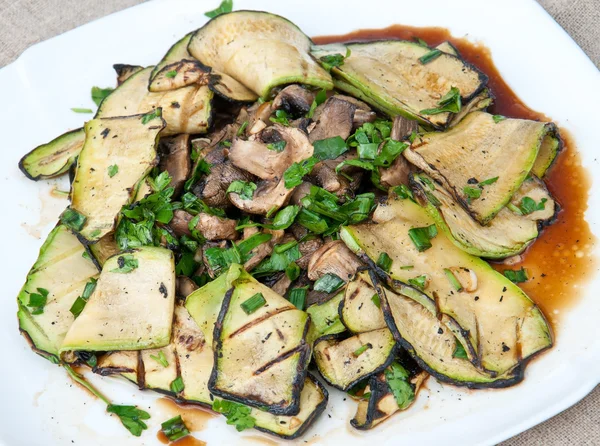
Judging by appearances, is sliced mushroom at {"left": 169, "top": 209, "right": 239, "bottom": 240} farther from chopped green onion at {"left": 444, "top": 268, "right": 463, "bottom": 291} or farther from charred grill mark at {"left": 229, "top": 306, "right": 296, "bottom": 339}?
chopped green onion at {"left": 444, "top": 268, "right": 463, "bottom": 291}

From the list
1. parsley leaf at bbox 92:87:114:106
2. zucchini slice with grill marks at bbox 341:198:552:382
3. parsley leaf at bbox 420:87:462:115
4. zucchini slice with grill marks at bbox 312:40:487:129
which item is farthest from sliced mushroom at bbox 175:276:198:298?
parsley leaf at bbox 92:87:114:106

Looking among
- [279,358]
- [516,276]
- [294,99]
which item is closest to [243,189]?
Answer: [294,99]

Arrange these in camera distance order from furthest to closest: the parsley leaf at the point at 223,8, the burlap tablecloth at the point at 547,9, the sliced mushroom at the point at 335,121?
the parsley leaf at the point at 223,8 → the sliced mushroom at the point at 335,121 → the burlap tablecloth at the point at 547,9

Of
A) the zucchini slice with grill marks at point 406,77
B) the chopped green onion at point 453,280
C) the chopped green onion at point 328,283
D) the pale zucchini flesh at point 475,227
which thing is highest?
the zucchini slice with grill marks at point 406,77

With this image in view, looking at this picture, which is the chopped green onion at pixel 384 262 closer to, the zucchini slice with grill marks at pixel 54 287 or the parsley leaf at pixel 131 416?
the parsley leaf at pixel 131 416

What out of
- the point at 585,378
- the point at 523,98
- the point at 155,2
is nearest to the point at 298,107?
the point at 523,98

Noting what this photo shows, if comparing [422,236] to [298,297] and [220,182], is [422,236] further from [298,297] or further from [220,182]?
[220,182]

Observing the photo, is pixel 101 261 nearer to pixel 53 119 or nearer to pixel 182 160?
pixel 182 160

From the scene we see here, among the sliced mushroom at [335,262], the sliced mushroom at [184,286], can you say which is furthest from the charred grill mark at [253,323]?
the sliced mushroom at [184,286]
